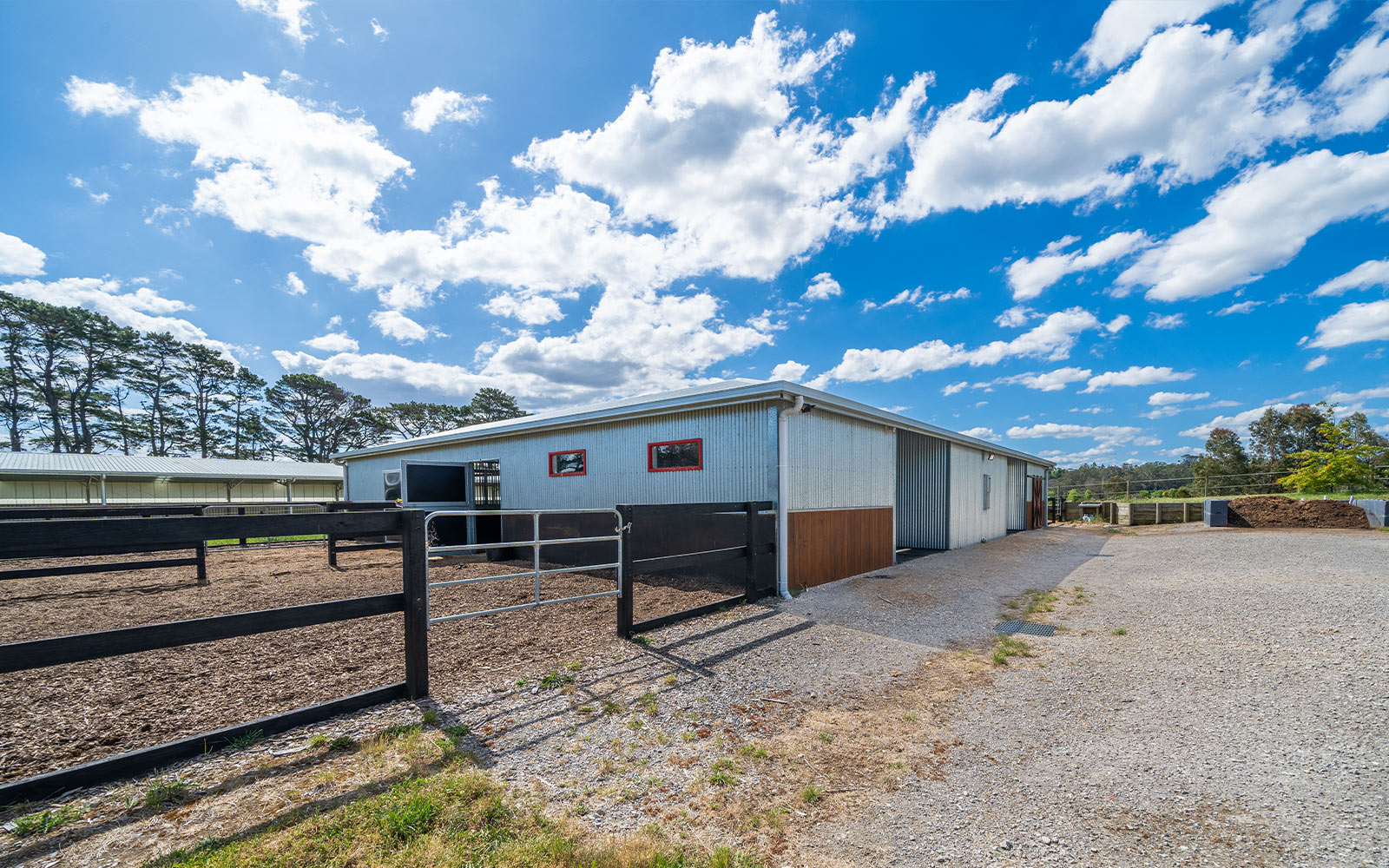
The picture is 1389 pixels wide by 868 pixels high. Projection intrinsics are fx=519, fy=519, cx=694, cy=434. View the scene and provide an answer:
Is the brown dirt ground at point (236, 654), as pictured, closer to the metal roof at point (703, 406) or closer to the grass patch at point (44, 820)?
the grass patch at point (44, 820)

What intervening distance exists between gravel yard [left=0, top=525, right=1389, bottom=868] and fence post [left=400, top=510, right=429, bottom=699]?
188mm

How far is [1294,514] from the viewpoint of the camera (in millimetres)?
16594

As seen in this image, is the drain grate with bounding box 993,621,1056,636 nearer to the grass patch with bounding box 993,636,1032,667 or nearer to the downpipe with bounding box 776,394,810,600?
the grass patch with bounding box 993,636,1032,667

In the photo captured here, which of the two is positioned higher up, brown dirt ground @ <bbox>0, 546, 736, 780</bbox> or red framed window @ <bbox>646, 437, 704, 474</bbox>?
red framed window @ <bbox>646, 437, 704, 474</bbox>

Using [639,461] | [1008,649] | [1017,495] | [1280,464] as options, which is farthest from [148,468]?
[1280,464]

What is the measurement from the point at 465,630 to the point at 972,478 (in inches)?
527

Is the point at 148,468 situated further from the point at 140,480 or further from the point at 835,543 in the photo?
the point at 835,543

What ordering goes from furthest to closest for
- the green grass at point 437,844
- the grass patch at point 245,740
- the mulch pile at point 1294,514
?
the mulch pile at point 1294,514 → the grass patch at point 245,740 → the green grass at point 437,844

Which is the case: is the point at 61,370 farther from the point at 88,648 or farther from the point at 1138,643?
the point at 1138,643

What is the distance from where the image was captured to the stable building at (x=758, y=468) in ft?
24.6

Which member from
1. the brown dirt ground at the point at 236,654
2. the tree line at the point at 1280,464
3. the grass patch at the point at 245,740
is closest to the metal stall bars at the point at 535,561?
the brown dirt ground at the point at 236,654

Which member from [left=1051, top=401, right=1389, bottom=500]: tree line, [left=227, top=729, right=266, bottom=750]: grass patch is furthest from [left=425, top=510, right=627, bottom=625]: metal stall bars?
[left=1051, top=401, right=1389, bottom=500]: tree line

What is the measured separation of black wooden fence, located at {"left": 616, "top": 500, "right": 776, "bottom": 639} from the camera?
5152 millimetres

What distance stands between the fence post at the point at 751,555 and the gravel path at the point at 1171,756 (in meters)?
3.05
